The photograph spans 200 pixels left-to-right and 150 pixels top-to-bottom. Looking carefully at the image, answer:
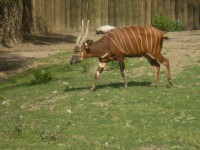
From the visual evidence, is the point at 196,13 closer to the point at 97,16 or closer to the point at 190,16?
the point at 190,16

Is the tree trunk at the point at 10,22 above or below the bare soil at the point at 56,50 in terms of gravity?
above

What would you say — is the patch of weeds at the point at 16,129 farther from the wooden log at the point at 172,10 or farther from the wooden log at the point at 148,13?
the wooden log at the point at 172,10

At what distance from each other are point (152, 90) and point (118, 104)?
1.31 m

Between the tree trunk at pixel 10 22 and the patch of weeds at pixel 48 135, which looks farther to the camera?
the tree trunk at pixel 10 22

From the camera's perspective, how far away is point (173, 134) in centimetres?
826

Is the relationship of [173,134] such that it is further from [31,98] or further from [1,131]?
[31,98]

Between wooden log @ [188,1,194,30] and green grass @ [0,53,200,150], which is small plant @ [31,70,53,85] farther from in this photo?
wooden log @ [188,1,194,30]

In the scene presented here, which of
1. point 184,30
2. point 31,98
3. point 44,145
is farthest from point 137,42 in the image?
point 184,30

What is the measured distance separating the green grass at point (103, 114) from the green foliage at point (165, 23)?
7792 millimetres

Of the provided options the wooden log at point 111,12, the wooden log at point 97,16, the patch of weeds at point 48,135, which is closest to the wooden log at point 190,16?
the wooden log at point 111,12

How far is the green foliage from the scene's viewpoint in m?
22.0

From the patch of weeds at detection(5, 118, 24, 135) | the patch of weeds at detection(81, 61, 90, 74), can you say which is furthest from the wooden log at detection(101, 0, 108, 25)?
the patch of weeds at detection(5, 118, 24, 135)

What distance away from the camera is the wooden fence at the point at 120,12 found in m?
23.1

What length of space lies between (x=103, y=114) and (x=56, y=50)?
927 centimetres
